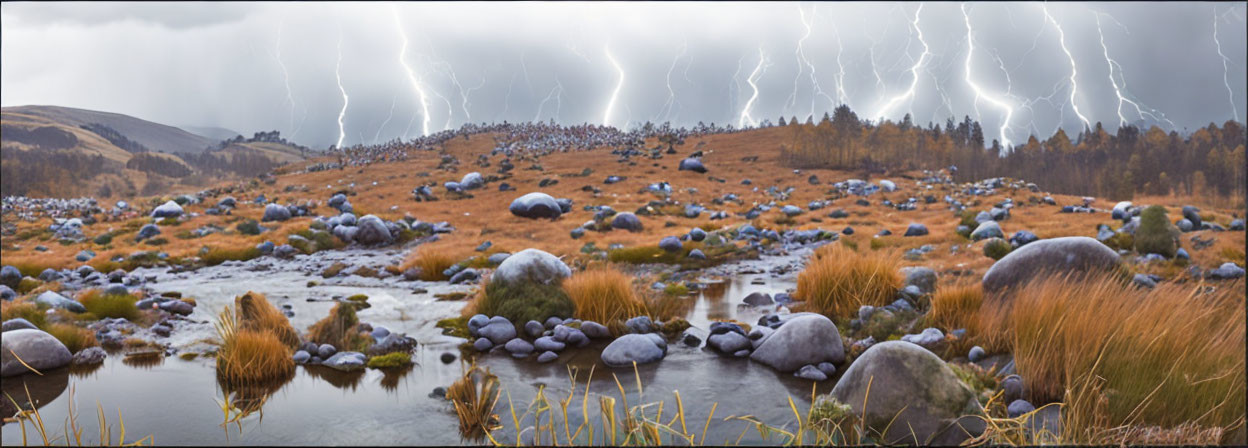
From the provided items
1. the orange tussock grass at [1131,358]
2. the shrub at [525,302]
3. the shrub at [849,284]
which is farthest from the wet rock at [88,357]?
the orange tussock grass at [1131,358]

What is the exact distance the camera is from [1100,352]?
5512 mm

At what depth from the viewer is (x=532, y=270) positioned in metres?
10.2

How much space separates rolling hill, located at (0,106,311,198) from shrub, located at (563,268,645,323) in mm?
62046

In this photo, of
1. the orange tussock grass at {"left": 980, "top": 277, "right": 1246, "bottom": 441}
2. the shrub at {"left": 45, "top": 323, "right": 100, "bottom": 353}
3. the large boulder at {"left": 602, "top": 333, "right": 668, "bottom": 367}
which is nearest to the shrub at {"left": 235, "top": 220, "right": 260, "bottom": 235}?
the shrub at {"left": 45, "top": 323, "right": 100, "bottom": 353}

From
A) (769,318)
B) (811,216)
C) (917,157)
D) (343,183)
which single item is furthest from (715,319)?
(917,157)

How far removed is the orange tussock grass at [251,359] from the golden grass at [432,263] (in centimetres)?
662

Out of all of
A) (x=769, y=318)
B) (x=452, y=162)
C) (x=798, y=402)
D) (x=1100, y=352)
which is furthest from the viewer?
(x=452, y=162)

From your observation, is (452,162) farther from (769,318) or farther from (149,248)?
(769,318)

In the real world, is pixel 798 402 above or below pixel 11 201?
below

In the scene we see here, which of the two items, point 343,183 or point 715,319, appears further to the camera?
point 343,183

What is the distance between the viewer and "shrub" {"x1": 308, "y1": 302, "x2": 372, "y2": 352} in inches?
318

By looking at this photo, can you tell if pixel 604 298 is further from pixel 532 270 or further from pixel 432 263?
pixel 432 263

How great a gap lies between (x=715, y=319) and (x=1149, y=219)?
10.2 meters

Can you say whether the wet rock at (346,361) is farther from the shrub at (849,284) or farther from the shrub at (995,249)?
the shrub at (995,249)
